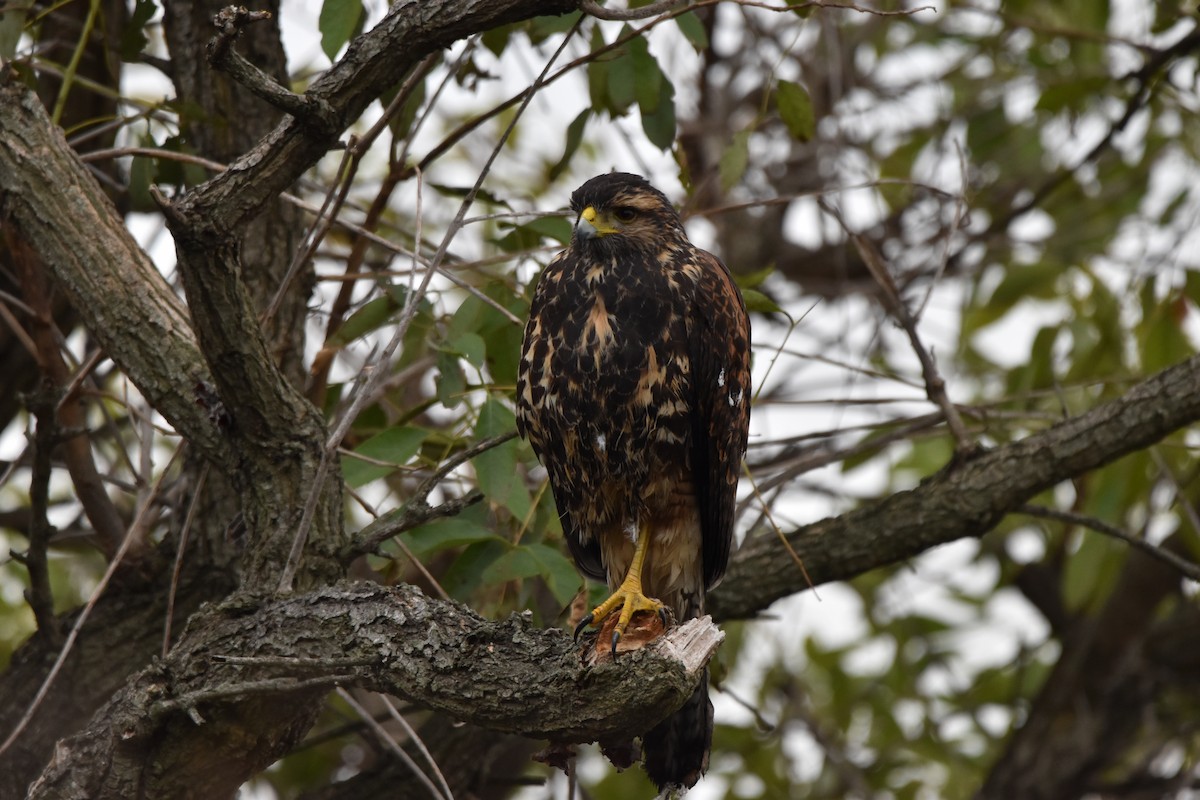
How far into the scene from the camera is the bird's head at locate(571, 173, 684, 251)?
3858 millimetres

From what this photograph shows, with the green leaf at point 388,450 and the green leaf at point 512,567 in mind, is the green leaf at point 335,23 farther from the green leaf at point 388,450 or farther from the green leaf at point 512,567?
the green leaf at point 512,567

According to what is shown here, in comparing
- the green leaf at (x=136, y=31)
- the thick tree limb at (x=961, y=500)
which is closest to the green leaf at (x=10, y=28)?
the green leaf at (x=136, y=31)

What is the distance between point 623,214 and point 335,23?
0.99 m

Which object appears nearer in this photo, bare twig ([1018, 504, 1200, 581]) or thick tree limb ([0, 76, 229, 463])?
thick tree limb ([0, 76, 229, 463])

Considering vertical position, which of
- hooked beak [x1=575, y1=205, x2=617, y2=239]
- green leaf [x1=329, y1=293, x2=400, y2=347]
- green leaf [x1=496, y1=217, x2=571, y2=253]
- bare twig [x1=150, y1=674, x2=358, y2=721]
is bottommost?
bare twig [x1=150, y1=674, x2=358, y2=721]

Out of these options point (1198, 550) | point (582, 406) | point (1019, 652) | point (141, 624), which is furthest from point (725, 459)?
point (1019, 652)

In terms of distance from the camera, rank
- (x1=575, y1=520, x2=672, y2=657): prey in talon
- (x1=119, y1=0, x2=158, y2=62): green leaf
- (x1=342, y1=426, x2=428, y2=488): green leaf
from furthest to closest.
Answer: (x1=119, y1=0, x2=158, y2=62): green leaf, (x1=342, y1=426, x2=428, y2=488): green leaf, (x1=575, y1=520, x2=672, y2=657): prey in talon

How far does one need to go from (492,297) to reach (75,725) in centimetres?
177

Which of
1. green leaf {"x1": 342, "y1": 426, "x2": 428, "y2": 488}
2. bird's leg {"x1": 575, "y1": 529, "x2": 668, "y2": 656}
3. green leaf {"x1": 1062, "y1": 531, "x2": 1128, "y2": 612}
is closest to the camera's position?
bird's leg {"x1": 575, "y1": 529, "x2": 668, "y2": 656}

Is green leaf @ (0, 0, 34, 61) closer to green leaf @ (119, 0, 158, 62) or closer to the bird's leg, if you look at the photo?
green leaf @ (119, 0, 158, 62)

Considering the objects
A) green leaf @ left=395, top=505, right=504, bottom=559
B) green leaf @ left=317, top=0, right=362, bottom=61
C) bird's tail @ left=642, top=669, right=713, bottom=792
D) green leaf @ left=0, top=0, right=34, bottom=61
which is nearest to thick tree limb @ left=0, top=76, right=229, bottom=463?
green leaf @ left=0, top=0, right=34, bottom=61

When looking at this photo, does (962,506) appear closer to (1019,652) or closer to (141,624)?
(141,624)

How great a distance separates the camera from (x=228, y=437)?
3.38 metres

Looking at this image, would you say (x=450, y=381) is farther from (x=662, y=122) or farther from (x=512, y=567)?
(x=662, y=122)
